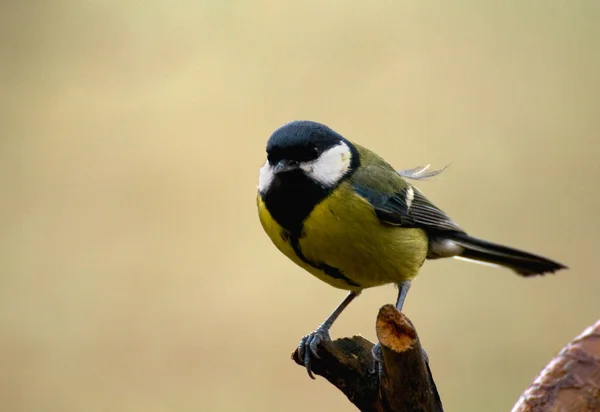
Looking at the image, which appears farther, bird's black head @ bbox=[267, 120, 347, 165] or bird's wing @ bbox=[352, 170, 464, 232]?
bird's wing @ bbox=[352, 170, 464, 232]

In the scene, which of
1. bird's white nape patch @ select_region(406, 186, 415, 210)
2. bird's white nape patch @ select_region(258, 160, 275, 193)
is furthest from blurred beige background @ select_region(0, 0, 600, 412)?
bird's white nape patch @ select_region(258, 160, 275, 193)

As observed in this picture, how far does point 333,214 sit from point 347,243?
0.19ft

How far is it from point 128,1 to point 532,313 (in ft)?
6.39

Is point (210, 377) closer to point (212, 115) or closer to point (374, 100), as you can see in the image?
point (212, 115)

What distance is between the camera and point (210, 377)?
2.50 m

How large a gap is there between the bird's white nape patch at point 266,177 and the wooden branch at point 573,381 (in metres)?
0.66

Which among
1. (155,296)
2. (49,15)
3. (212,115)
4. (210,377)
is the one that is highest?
(49,15)

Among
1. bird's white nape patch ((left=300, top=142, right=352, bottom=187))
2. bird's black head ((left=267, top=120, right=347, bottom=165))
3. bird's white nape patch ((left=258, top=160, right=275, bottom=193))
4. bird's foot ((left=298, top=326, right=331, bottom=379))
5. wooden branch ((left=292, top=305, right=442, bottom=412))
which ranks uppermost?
bird's black head ((left=267, top=120, right=347, bottom=165))

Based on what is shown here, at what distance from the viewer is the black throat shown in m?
1.23

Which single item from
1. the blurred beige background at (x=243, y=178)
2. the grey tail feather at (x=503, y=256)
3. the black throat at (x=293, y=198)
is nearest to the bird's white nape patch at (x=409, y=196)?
the grey tail feather at (x=503, y=256)

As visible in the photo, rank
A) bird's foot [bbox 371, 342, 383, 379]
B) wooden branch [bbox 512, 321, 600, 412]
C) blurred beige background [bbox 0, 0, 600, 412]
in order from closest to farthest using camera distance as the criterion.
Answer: wooden branch [bbox 512, 321, 600, 412] < bird's foot [bbox 371, 342, 383, 379] < blurred beige background [bbox 0, 0, 600, 412]

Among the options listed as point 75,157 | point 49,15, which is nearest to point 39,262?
point 75,157

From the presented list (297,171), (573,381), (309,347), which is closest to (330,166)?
(297,171)

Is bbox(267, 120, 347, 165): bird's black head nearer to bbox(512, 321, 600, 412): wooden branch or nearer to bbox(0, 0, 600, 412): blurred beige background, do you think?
bbox(512, 321, 600, 412): wooden branch
